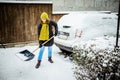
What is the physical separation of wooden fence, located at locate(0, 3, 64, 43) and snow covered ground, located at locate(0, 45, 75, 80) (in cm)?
208

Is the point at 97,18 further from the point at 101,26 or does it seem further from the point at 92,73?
the point at 92,73

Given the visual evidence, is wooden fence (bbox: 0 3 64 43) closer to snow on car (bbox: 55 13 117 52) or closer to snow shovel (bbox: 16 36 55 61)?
snow shovel (bbox: 16 36 55 61)

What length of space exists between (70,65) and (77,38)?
105cm

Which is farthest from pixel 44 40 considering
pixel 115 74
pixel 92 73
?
pixel 115 74

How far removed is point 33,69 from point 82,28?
242 cm

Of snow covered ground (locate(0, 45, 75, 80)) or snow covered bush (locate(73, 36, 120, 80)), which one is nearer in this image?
snow covered bush (locate(73, 36, 120, 80))

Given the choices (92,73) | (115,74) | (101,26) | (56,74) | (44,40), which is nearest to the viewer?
(115,74)

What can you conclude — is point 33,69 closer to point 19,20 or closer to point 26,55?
point 26,55

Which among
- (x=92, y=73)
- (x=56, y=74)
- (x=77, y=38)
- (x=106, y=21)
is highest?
(x=106, y=21)

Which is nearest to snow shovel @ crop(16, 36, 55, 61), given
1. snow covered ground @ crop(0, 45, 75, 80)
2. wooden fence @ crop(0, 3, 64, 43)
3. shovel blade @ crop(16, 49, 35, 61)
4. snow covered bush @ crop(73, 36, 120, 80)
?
shovel blade @ crop(16, 49, 35, 61)

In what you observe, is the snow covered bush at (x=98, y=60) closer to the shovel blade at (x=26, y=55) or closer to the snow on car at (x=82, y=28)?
the snow on car at (x=82, y=28)

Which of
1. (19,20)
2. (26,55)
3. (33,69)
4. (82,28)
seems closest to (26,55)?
(26,55)

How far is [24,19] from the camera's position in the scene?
35.5 feet

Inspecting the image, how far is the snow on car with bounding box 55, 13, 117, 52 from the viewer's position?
7.72 metres
